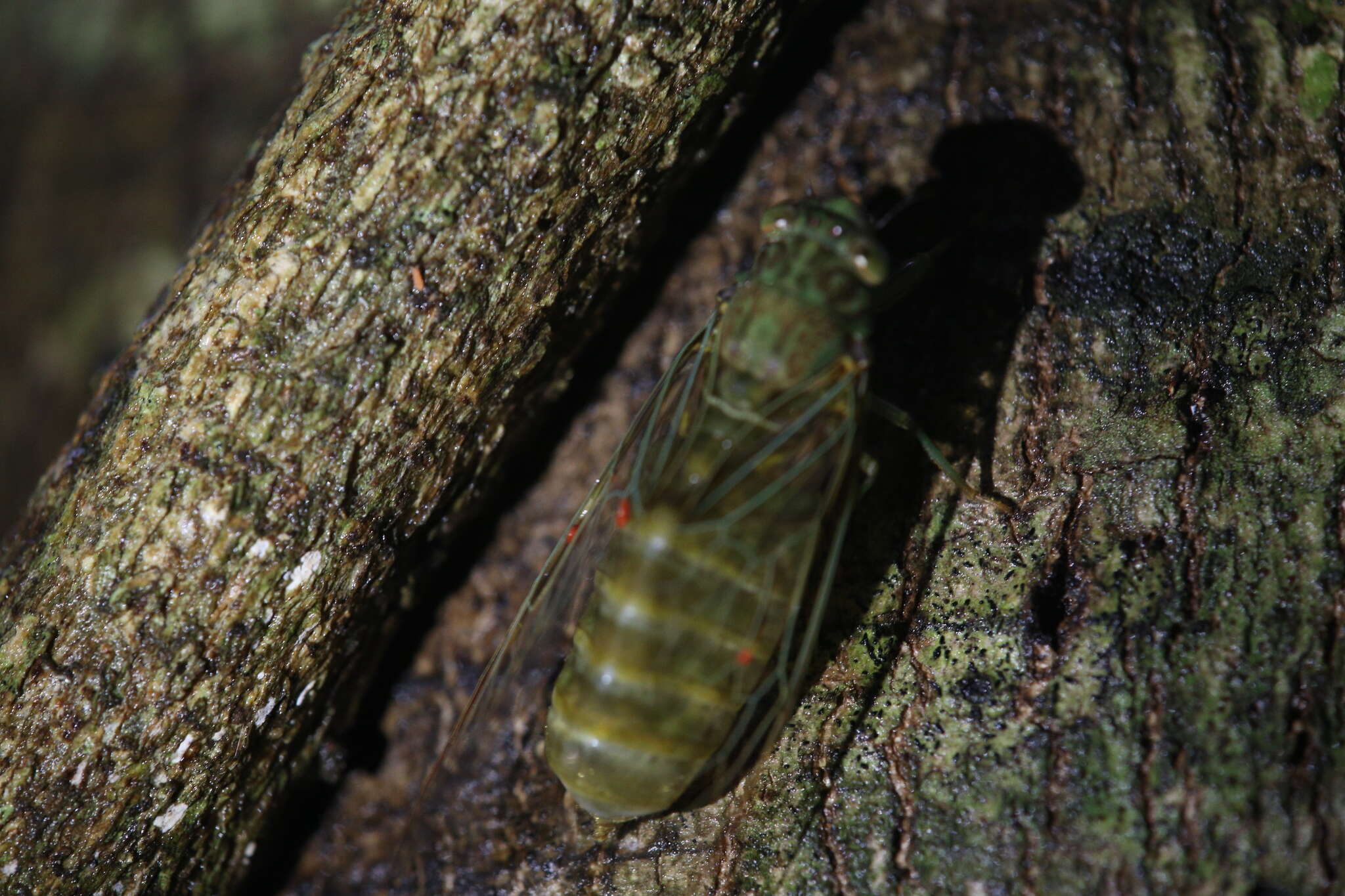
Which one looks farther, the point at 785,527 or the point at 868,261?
the point at 868,261

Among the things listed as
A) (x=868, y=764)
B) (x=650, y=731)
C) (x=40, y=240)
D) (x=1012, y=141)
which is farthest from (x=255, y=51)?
(x=868, y=764)

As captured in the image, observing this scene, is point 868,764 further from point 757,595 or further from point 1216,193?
point 1216,193

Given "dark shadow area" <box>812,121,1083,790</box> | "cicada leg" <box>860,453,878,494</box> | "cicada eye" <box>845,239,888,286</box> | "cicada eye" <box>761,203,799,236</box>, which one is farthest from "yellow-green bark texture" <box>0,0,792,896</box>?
"cicada leg" <box>860,453,878,494</box>

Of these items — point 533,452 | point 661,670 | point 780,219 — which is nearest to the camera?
point 661,670

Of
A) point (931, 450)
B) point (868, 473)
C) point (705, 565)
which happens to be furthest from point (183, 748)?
point (931, 450)

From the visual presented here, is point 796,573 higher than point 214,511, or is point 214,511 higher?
point 214,511

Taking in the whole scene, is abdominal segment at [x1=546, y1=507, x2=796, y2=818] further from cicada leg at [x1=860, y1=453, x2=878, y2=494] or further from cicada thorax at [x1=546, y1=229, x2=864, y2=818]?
cicada leg at [x1=860, y1=453, x2=878, y2=494]

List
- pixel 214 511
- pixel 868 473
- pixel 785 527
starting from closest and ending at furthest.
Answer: pixel 214 511, pixel 785 527, pixel 868 473

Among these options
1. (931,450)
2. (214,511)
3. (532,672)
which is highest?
(214,511)

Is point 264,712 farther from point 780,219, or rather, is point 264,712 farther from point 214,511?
point 780,219
